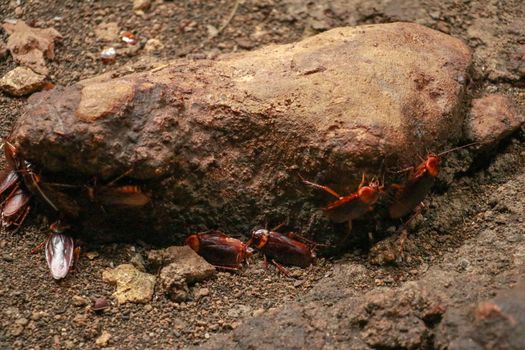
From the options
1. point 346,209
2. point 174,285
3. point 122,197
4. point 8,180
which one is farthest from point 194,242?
point 8,180

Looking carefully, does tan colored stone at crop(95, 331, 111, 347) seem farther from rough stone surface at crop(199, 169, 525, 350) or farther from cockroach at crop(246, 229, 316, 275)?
cockroach at crop(246, 229, 316, 275)

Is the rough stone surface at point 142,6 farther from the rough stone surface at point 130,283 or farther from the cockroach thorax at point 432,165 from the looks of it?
the cockroach thorax at point 432,165

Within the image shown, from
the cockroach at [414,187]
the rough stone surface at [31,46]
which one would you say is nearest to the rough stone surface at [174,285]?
the cockroach at [414,187]

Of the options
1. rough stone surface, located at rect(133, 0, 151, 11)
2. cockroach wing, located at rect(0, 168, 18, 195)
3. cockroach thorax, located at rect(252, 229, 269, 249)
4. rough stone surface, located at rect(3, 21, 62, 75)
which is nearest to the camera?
cockroach thorax, located at rect(252, 229, 269, 249)

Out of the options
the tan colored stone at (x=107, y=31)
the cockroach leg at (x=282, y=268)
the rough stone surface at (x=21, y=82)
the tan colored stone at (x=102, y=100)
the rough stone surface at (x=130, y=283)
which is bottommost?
the rough stone surface at (x=130, y=283)

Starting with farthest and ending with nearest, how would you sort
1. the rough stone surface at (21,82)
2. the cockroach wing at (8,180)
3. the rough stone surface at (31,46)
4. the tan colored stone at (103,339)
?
the rough stone surface at (31,46) → the rough stone surface at (21,82) → the cockroach wing at (8,180) → the tan colored stone at (103,339)

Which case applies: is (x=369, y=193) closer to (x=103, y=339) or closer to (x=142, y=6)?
(x=103, y=339)

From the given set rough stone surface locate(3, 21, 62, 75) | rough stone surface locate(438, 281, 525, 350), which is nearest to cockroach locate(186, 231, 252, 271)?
rough stone surface locate(438, 281, 525, 350)
